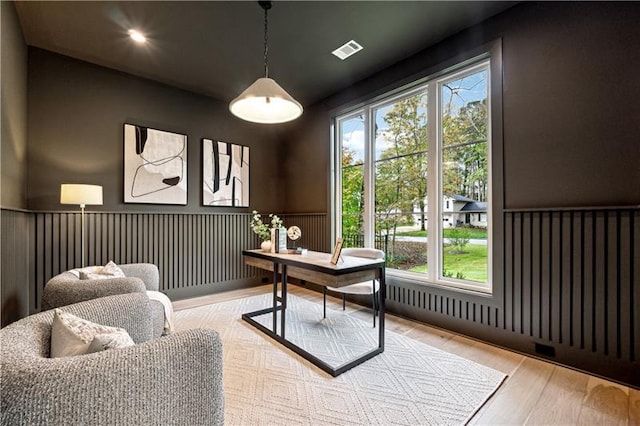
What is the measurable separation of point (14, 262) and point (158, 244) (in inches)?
57.5

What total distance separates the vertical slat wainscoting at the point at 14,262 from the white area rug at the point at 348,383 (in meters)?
1.80

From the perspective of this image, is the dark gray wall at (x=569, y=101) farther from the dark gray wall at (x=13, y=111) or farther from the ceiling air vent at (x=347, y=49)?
the dark gray wall at (x=13, y=111)

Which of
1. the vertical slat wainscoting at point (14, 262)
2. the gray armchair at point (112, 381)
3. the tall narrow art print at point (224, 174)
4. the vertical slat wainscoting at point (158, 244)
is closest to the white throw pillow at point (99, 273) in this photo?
the vertical slat wainscoting at point (14, 262)

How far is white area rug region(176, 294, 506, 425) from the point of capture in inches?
65.7

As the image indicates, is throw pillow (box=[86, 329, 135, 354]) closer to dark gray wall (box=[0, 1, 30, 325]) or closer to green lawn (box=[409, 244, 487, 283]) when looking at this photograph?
dark gray wall (box=[0, 1, 30, 325])

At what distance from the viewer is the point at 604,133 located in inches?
80.7

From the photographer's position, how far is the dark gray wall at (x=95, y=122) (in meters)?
3.12

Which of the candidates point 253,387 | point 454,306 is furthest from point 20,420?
point 454,306

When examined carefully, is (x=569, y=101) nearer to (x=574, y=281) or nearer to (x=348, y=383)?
(x=574, y=281)

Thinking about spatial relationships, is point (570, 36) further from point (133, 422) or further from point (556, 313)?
point (133, 422)

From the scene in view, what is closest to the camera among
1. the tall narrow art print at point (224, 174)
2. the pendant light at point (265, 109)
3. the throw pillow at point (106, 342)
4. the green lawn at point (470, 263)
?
the throw pillow at point (106, 342)

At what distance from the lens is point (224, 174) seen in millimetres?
4441

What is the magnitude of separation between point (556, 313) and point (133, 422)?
2.83 m

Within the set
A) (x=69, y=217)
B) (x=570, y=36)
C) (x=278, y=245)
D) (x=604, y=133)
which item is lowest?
(x=278, y=245)
